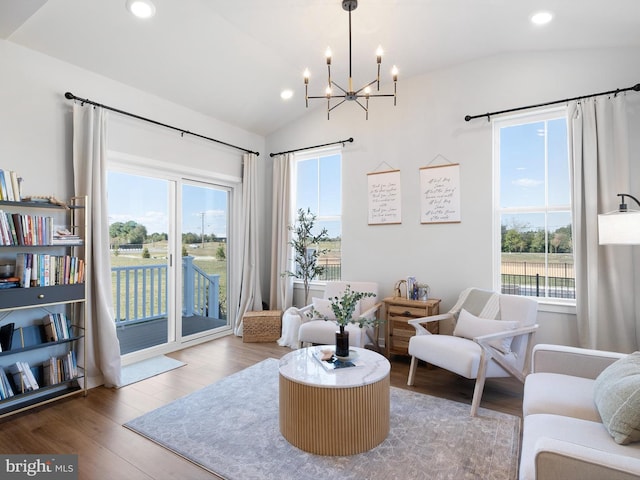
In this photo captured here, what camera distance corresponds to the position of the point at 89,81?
10.6 feet

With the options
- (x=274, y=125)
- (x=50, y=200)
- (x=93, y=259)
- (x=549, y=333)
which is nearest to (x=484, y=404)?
(x=549, y=333)

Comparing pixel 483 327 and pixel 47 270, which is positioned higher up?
pixel 47 270

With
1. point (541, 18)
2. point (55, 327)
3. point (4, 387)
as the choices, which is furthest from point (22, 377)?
point (541, 18)

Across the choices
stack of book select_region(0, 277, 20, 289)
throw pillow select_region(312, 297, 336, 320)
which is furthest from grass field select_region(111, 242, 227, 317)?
throw pillow select_region(312, 297, 336, 320)

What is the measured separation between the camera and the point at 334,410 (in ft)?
6.74

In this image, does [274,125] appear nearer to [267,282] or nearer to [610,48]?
[267,282]

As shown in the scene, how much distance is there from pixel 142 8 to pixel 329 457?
3.51 metres

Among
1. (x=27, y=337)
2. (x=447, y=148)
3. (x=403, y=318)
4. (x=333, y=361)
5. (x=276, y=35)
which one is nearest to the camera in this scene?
(x=333, y=361)

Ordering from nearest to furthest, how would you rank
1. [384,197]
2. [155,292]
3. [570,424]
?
[570,424] < [155,292] < [384,197]

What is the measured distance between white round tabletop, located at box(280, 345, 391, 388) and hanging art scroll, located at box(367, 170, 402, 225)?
197 cm

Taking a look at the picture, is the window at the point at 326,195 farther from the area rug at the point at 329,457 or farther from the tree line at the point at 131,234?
the area rug at the point at 329,457

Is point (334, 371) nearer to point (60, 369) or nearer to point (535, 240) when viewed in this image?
point (60, 369)

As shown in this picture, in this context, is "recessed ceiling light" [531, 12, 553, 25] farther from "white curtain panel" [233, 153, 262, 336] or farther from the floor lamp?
"white curtain panel" [233, 153, 262, 336]

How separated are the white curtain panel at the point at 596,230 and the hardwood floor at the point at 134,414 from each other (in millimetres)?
886
